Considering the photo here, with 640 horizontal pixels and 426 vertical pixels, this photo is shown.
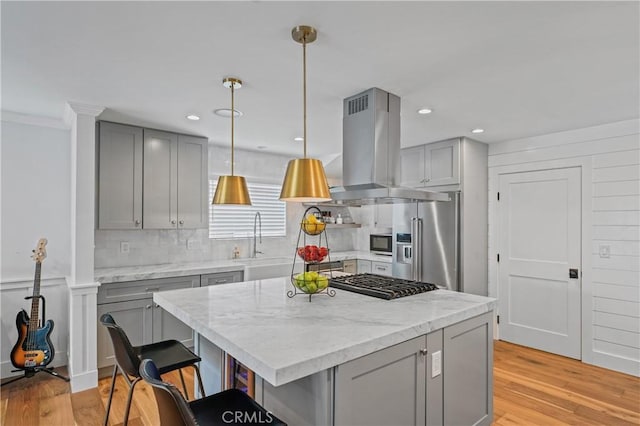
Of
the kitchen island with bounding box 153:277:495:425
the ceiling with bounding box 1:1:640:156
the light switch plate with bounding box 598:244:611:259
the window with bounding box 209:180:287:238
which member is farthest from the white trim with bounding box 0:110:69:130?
the light switch plate with bounding box 598:244:611:259

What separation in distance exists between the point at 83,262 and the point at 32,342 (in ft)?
2.64

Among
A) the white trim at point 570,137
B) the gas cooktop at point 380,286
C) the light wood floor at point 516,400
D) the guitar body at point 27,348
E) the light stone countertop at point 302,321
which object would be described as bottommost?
the light wood floor at point 516,400

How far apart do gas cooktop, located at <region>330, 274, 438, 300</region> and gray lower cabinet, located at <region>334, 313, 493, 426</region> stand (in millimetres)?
382

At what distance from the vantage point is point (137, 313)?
337cm

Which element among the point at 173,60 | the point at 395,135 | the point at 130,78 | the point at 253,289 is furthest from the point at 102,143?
the point at 395,135

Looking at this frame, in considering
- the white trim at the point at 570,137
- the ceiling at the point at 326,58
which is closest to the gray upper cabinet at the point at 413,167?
the white trim at the point at 570,137

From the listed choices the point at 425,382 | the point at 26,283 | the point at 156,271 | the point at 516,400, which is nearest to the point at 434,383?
the point at 425,382

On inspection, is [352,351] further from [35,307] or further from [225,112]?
[35,307]

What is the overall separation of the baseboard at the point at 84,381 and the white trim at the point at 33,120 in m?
2.30

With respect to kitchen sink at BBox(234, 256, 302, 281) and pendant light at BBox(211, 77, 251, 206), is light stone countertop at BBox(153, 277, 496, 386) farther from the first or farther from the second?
kitchen sink at BBox(234, 256, 302, 281)

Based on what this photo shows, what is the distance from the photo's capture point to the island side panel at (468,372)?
1.97 metres

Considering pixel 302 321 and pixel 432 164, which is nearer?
pixel 302 321

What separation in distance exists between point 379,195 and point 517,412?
197 centimetres

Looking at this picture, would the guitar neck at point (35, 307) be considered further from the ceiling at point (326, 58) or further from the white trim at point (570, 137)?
the white trim at point (570, 137)
